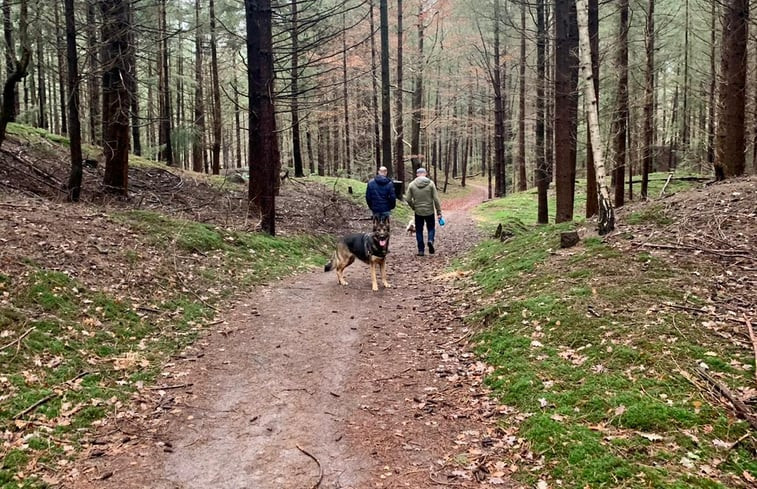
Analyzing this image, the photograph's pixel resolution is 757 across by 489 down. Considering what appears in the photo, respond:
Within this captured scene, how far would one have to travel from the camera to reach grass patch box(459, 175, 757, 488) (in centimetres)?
354

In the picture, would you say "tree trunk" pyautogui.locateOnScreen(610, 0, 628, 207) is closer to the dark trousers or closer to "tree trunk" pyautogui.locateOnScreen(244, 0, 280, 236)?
the dark trousers

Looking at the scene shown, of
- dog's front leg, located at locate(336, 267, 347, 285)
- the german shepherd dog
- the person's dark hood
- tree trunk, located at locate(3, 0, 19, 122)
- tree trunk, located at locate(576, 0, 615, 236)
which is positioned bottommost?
dog's front leg, located at locate(336, 267, 347, 285)

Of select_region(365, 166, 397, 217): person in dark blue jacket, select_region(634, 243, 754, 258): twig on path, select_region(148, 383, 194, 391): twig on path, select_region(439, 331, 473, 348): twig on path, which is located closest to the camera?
select_region(148, 383, 194, 391): twig on path

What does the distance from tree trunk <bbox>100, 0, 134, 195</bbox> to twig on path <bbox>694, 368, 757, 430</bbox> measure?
450 inches

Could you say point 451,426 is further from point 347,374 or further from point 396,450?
point 347,374

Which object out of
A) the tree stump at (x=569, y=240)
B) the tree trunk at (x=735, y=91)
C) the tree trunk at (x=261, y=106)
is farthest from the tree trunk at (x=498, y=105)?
the tree stump at (x=569, y=240)

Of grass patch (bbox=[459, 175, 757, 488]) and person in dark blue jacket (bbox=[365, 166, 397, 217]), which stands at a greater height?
person in dark blue jacket (bbox=[365, 166, 397, 217])

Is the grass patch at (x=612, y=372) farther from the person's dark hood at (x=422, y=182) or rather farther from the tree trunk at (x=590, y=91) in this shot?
the person's dark hood at (x=422, y=182)

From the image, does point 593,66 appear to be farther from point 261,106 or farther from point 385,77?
point 385,77

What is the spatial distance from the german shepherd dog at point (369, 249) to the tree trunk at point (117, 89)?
229 inches

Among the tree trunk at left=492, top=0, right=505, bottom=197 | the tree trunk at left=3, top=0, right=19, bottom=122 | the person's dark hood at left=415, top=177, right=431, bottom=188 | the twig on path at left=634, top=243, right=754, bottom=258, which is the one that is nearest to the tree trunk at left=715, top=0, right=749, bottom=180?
the twig on path at left=634, top=243, right=754, bottom=258

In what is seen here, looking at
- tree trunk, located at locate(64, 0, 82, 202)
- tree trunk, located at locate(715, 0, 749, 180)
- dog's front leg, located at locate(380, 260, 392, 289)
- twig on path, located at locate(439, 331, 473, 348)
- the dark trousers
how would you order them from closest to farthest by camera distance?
twig on path, located at locate(439, 331, 473, 348), tree trunk, located at locate(64, 0, 82, 202), dog's front leg, located at locate(380, 260, 392, 289), tree trunk, located at locate(715, 0, 749, 180), the dark trousers

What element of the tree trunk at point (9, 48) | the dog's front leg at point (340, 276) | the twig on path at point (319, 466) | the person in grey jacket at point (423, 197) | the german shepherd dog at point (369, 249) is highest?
the tree trunk at point (9, 48)

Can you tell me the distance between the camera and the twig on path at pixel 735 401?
3689mm
